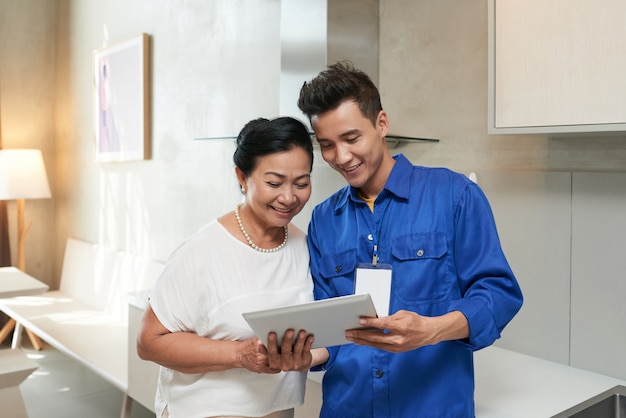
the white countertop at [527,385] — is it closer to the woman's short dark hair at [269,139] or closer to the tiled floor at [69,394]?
the woman's short dark hair at [269,139]

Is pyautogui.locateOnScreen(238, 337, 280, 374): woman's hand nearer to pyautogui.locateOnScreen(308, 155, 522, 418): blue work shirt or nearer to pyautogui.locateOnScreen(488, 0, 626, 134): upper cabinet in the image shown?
pyautogui.locateOnScreen(308, 155, 522, 418): blue work shirt

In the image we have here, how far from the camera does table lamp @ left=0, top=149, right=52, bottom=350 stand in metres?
5.18

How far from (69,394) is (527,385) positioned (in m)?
3.18

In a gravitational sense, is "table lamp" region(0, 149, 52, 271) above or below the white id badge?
above

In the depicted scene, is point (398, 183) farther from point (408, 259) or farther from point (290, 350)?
point (290, 350)

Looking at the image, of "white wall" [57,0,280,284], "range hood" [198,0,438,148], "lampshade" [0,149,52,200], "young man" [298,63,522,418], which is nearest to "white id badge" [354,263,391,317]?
"young man" [298,63,522,418]

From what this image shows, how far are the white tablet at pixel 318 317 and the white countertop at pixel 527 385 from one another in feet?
2.44

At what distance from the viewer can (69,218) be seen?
5.76m

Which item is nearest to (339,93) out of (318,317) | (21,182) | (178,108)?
(318,317)

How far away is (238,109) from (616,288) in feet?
7.50

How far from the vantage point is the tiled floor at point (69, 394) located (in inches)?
153

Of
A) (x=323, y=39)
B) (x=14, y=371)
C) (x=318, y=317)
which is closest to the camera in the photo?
(x=318, y=317)

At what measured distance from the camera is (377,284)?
1.37 metres

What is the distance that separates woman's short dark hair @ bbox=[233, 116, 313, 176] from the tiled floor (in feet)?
9.00
